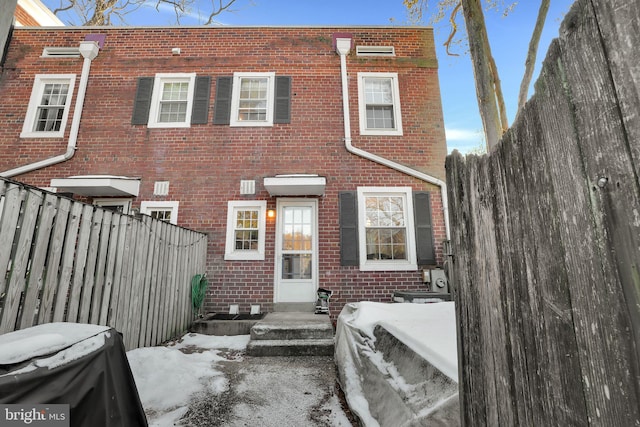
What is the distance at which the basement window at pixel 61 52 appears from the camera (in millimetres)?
7613

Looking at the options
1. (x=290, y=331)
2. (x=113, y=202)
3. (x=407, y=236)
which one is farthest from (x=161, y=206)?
(x=407, y=236)

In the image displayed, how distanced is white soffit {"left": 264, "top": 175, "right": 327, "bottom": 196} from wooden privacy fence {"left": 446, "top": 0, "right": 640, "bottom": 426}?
510 cm

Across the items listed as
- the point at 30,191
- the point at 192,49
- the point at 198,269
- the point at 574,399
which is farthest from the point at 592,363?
the point at 192,49

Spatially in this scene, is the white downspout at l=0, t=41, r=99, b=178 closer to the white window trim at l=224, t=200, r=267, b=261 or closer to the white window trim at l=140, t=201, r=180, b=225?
the white window trim at l=140, t=201, r=180, b=225

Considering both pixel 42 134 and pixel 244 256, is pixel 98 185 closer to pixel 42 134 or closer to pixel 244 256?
pixel 42 134

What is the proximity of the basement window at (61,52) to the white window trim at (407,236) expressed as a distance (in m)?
8.28

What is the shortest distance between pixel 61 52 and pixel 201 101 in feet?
13.4

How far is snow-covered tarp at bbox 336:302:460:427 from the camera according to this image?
1.50 m

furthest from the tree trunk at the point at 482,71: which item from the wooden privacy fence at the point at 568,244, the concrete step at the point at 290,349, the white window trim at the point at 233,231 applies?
the wooden privacy fence at the point at 568,244

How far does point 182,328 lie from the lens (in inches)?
206

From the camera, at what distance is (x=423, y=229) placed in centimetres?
664

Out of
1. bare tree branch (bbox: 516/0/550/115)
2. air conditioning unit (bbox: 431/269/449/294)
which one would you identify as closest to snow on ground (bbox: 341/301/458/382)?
air conditioning unit (bbox: 431/269/449/294)

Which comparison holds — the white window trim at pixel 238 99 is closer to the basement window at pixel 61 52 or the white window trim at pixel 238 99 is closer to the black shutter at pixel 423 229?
the black shutter at pixel 423 229

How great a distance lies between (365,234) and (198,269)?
146 inches
